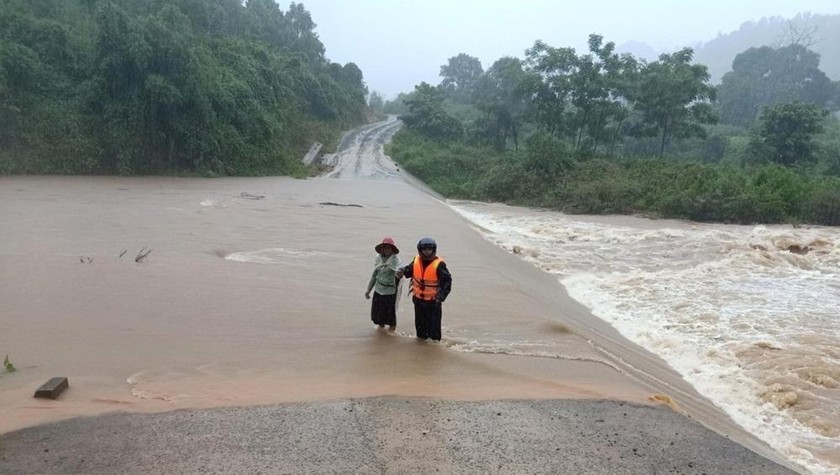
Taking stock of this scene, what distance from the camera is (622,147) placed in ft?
155

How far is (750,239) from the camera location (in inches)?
695

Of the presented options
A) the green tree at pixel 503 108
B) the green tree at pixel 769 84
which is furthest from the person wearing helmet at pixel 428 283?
the green tree at pixel 769 84

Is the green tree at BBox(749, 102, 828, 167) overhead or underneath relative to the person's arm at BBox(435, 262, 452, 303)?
overhead

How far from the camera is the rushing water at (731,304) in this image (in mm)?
6805

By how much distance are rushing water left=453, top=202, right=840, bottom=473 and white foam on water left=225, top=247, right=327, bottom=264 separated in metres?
5.65

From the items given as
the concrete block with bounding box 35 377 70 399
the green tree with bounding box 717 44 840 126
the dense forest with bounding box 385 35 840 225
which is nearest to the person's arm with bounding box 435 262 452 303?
the concrete block with bounding box 35 377 70 399

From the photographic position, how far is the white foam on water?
11.6 meters

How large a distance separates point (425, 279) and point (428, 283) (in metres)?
0.06

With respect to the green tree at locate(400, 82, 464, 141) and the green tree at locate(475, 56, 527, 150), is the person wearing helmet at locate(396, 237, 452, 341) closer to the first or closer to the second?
the green tree at locate(475, 56, 527, 150)

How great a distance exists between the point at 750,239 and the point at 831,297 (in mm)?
5887

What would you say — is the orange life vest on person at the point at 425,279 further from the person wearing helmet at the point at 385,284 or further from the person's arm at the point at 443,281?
the person wearing helmet at the point at 385,284

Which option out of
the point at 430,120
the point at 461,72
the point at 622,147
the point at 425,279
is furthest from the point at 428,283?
the point at 461,72

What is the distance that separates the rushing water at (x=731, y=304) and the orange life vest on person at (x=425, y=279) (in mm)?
3545

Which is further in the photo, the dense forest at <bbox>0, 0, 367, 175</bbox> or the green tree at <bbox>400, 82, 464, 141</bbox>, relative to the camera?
the green tree at <bbox>400, 82, 464, 141</bbox>
